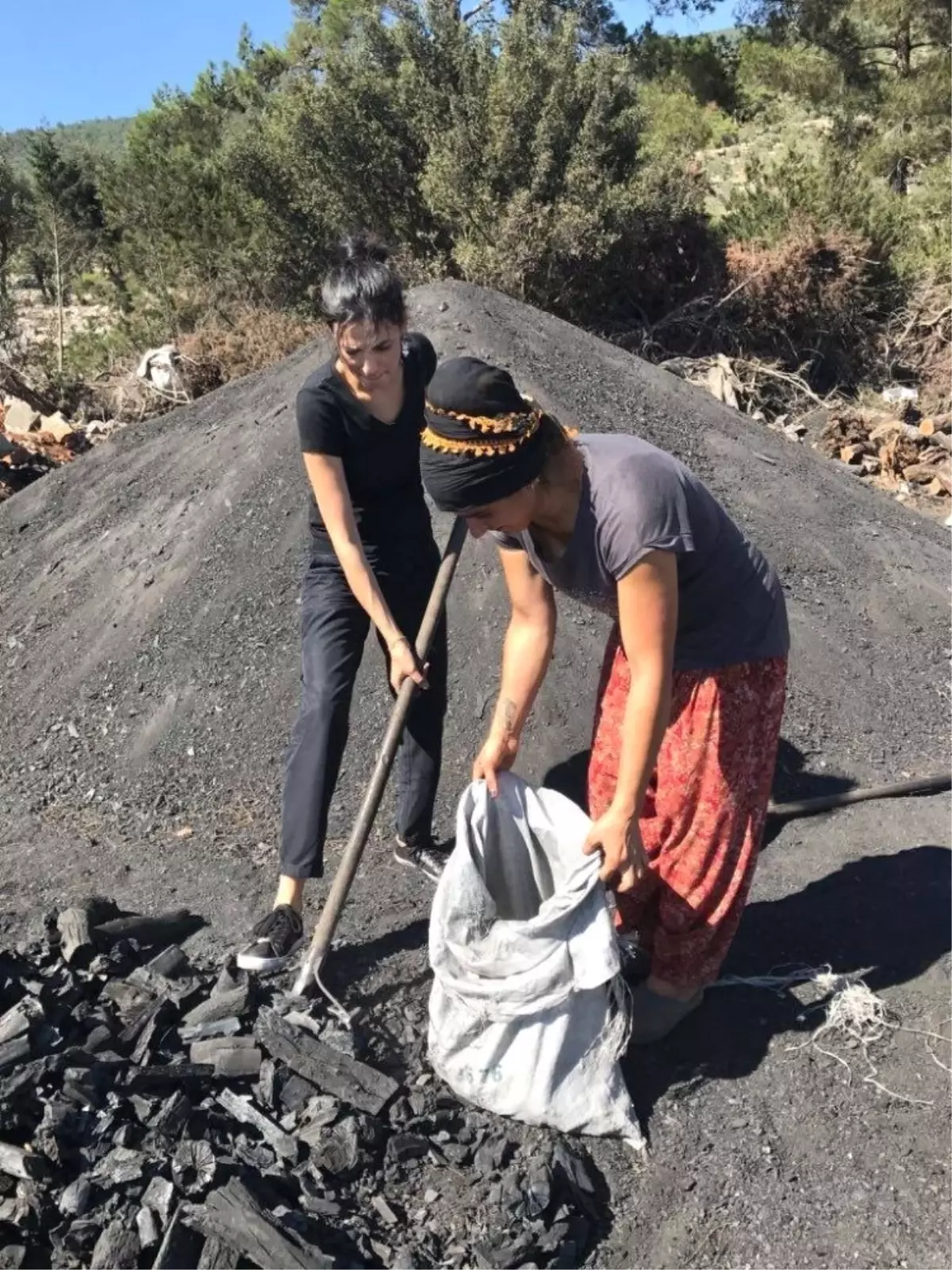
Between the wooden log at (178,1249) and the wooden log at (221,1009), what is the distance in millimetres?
504

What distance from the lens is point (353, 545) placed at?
2.65 metres

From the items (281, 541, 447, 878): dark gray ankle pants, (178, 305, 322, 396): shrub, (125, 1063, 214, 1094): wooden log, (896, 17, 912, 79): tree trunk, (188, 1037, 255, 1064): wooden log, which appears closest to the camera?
(125, 1063, 214, 1094): wooden log

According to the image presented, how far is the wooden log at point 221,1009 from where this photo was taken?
7.92 feet

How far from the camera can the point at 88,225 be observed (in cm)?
1728

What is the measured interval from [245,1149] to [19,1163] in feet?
1.27

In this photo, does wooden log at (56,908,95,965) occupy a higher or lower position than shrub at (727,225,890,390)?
higher

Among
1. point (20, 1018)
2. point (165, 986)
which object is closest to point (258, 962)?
point (165, 986)

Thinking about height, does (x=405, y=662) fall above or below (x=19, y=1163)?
above

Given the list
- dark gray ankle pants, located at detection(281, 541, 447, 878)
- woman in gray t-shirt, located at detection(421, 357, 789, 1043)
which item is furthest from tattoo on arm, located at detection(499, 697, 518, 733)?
dark gray ankle pants, located at detection(281, 541, 447, 878)

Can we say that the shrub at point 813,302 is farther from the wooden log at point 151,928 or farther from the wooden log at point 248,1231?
the wooden log at point 248,1231

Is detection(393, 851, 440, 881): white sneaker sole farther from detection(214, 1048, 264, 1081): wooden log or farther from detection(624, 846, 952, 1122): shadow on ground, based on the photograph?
detection(214, 1048, 264, 1081): wooden log

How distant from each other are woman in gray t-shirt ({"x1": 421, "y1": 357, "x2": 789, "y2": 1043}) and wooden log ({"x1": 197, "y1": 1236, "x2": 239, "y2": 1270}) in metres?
0.88

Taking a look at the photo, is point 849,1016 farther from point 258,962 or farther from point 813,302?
point 813,302

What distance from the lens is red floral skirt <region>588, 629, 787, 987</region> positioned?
228 centimetres
